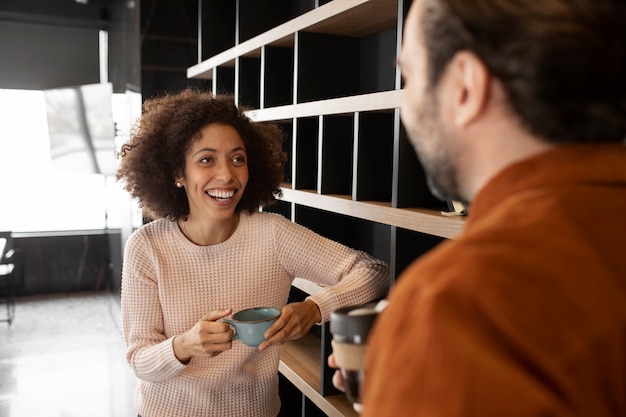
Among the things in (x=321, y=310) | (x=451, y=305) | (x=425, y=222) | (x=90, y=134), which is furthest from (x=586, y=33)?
(x=90, y=134)

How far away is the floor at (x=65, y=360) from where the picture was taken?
3246 millimetres

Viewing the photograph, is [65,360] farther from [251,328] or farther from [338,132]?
[251,328]

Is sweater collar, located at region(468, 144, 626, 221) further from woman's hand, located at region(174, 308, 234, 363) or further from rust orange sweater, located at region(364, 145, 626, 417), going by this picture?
woman's hand, located at region(174, 308, 234, 363)

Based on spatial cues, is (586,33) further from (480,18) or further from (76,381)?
(76,381)

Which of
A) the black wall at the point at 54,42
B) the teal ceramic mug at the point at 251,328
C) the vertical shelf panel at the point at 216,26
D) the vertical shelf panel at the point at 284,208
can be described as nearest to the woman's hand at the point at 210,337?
the teal ceramic mug at the point at 251,328

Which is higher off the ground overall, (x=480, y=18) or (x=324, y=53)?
(x=324, y=53)

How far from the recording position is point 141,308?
5.04 ft

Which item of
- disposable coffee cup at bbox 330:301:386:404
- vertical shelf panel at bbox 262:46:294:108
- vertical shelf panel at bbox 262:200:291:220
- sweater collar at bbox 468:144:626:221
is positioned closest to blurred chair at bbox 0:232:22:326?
vertical shelf panel at bbox 262:200:291:220

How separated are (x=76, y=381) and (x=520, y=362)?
3660 millimetres

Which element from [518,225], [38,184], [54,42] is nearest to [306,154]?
[518,225]

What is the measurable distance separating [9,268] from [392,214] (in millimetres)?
4754

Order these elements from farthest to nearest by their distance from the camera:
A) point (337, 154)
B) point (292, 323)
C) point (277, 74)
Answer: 1. point (277, 74)
2. point (337, 154)
3. point (292, 323)

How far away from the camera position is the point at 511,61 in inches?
21.8

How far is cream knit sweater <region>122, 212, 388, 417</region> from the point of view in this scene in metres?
1.55
